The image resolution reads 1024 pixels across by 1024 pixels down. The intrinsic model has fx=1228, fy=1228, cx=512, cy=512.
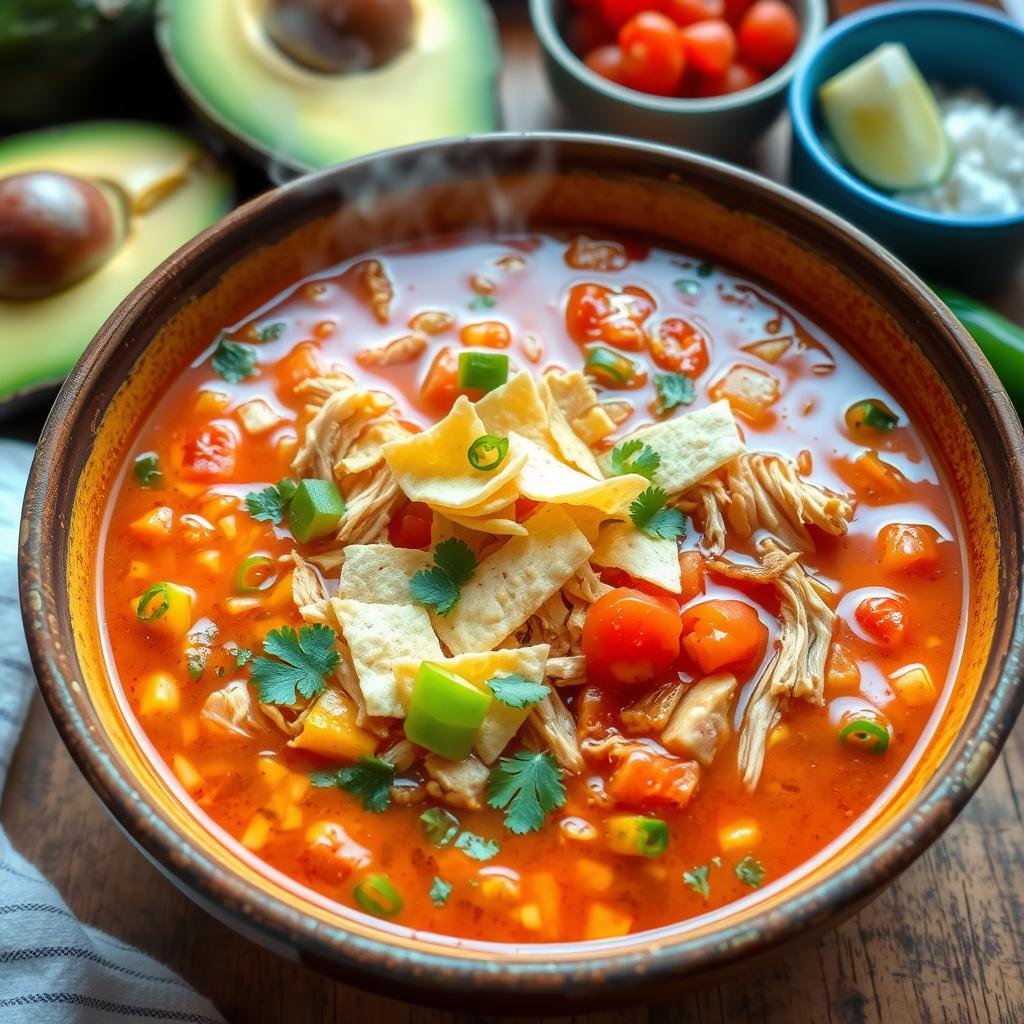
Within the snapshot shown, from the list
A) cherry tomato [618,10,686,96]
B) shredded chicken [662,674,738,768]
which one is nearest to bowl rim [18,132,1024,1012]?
shredded chicken [662,674,738,768]

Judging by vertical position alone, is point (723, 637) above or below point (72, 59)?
below

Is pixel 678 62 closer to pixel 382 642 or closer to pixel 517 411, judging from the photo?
pixel 517 411

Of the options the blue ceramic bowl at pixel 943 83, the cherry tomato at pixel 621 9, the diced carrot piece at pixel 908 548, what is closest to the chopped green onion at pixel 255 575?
the diced carrot piece at pixel 908 548

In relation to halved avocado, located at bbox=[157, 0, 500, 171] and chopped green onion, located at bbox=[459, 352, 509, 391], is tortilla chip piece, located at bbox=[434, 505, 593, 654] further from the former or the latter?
halved avocado, located at bbox=[157, 0, 500, 171]

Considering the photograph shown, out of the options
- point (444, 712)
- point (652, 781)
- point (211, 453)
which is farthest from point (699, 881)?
point (211, 453)

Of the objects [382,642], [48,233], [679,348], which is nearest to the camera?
[382,642]

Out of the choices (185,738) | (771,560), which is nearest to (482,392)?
(771,560)
